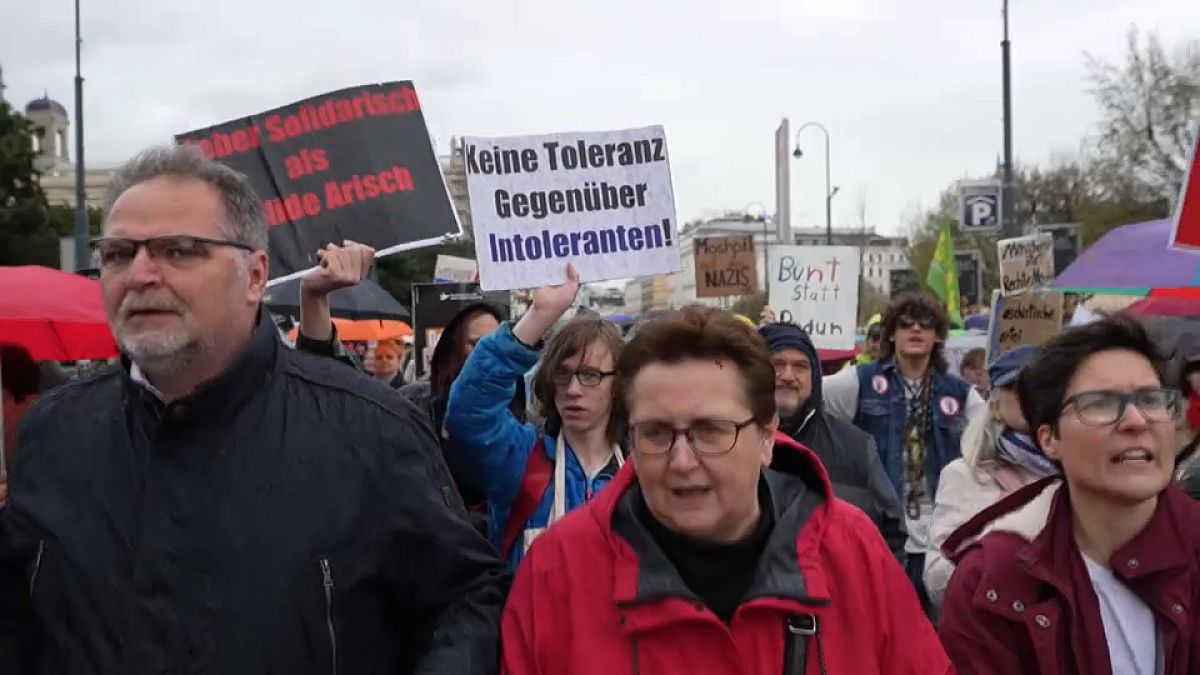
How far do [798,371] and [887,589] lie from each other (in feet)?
8.58

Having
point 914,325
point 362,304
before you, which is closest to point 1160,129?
point 362,304

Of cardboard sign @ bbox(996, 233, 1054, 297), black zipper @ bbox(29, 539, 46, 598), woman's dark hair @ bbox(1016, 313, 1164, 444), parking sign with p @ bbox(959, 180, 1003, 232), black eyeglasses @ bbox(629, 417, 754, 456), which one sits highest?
parking sign with p @ bbox(959, 180, 1003, 232)

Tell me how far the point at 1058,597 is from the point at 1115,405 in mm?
424

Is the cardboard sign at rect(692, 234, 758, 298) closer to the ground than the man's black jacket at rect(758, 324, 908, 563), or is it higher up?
higher up

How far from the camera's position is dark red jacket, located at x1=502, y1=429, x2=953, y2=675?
7.55 feet

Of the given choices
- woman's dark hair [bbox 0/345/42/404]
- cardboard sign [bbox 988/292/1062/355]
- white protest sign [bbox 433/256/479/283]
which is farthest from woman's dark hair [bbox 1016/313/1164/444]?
white protest sign [bbox 433/256/479/283]

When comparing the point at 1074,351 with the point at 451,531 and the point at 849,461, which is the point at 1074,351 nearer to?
the point at 451,531

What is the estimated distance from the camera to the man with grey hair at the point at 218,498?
223cm

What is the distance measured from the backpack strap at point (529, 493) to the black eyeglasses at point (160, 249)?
164 centimetres

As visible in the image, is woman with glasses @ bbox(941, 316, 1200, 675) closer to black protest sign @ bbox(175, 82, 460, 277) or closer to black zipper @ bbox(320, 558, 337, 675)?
black zipper @ bbox(320, 558, 337, 675)

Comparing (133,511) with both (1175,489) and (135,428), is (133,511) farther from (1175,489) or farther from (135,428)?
(1175,489)

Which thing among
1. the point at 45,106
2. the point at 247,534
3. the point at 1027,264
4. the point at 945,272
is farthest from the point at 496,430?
the point at 45,106

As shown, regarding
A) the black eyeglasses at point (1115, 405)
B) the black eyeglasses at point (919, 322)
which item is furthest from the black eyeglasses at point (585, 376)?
the black eyeglasses at point (919, 322)

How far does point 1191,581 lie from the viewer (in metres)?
2.64
